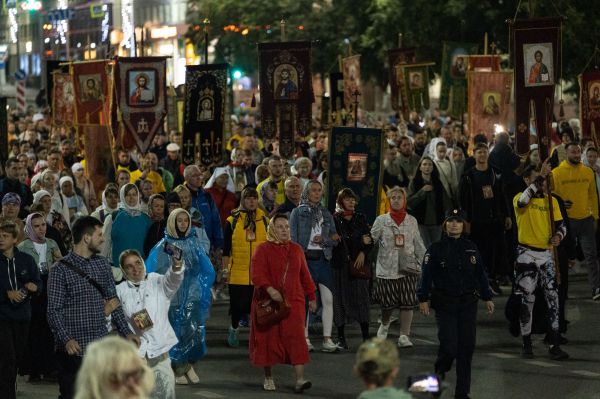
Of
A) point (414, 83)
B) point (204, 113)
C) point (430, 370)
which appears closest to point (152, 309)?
point (430, 370)

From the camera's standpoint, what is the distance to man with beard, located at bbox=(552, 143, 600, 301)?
18.0 meters

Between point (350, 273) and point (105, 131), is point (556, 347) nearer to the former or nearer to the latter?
point (350, 273)

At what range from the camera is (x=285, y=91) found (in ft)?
69.8

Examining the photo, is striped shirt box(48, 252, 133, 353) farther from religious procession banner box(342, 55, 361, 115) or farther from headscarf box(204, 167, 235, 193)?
religious procession banner box(342, 55, 361, 115)

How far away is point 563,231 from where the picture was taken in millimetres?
14453

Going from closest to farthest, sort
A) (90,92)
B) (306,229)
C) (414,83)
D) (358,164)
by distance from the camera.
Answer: (306,229) → (358,164) → (90,92) → (414,83)

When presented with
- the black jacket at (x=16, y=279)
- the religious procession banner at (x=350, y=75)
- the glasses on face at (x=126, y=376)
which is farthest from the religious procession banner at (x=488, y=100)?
the glasses on face at (x=126, y=376)

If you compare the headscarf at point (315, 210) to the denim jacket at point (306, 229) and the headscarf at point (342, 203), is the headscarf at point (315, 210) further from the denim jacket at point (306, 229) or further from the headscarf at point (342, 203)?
the headscarf at point (342, 203)

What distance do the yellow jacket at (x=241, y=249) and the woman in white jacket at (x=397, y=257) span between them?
3.75ft

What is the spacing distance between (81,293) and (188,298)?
3210 mm

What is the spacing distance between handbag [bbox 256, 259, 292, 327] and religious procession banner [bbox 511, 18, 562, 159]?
417 cm

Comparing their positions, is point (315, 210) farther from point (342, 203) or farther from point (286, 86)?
point (286, 86)

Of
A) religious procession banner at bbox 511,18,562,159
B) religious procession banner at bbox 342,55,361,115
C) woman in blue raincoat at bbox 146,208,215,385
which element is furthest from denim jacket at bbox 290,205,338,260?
religious procession banner at bbox 342,55,361,115

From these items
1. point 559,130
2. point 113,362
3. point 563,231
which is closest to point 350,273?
point 563,231
